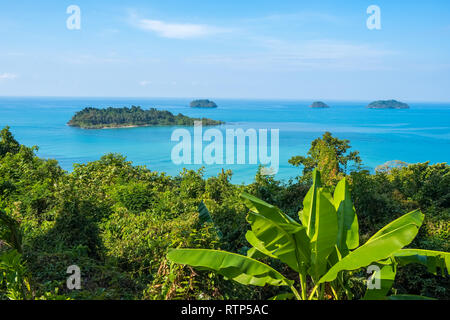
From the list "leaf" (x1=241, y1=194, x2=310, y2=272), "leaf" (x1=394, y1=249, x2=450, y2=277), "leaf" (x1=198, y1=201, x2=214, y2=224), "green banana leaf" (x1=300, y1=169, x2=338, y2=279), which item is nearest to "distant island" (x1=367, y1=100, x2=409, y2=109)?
"leaf" (x1=198, y1=201, x2=214, y2=224)

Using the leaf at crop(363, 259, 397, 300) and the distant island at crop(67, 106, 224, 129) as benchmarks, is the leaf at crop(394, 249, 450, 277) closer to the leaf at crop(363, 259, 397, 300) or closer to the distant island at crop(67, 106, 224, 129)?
the leaf at crop(363, 259, 397, 300)

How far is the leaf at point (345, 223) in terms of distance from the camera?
3219 millimetres

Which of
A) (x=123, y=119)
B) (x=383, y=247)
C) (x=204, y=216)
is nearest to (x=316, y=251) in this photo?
(x=383, y=247)

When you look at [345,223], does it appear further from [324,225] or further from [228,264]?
[228,264]

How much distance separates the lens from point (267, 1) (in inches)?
509

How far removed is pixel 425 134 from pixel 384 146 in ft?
47.0

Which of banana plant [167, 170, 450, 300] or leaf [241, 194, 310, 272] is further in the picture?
leaf [241, 194, 310, 272]

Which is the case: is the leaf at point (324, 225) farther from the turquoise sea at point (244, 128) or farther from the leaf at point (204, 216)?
the turquoise sea at point (244, 128)

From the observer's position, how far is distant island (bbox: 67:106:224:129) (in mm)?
61531

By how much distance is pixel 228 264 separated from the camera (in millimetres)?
2729

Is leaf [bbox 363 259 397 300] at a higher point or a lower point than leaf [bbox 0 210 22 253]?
lower

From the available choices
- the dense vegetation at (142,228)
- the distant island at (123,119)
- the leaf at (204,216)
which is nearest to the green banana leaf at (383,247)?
the dense vegetation at (142,228)

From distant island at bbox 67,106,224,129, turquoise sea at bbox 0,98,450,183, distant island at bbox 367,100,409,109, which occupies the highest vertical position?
distant island at bbox 367,100,409,109

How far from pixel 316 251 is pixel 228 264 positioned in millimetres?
777
